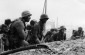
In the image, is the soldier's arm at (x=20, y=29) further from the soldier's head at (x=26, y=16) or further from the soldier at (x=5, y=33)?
the soldier at (x=5, y=33)

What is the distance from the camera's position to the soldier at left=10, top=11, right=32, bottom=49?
9.98 metres

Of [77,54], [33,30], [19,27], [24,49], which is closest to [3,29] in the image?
[33,30]

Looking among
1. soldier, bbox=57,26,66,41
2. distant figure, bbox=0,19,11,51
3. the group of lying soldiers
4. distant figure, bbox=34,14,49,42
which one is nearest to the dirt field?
the group of lying soldiers

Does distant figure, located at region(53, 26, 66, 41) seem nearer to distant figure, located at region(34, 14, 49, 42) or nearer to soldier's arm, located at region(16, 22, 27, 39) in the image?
distant figure, located at region(34, 14, 49, 42)

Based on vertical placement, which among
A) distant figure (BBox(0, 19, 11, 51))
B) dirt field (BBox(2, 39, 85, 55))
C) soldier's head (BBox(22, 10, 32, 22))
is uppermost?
soldier's head (BBox(22, 10, 32, 22))

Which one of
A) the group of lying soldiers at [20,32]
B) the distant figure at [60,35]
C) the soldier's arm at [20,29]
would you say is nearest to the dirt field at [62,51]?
the soldier's arm at [20,29]

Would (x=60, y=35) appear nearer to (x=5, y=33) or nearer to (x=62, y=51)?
(x=5, y=33)

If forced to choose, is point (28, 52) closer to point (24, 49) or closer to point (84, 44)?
point (24, 49)

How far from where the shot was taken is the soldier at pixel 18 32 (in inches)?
393

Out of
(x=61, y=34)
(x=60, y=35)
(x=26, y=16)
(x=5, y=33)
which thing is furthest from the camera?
(x=61, y=34)

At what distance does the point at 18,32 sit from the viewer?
399 inches

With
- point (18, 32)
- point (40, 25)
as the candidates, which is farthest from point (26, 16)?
point (40, 25)

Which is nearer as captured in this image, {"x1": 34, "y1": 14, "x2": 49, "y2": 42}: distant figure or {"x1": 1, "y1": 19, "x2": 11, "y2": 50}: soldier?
{"x1": 1, "y1": 19, "x2": 11, "y2": 50}: soldier

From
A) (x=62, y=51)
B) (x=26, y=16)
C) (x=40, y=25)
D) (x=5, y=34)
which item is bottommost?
(x=62, y=51)
